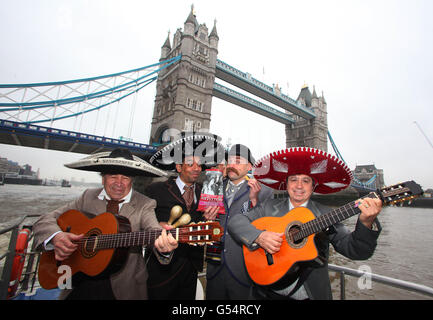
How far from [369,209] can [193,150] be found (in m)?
2.23

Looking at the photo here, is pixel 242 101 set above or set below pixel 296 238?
above

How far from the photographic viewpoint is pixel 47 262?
230cm

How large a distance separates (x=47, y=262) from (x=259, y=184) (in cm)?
269

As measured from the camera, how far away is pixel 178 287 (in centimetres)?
250

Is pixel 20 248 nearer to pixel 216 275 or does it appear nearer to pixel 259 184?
pixel 216 275

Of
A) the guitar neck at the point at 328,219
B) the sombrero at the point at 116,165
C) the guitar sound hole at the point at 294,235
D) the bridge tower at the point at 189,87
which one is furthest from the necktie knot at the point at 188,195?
the bridge tower at the point at 189,87

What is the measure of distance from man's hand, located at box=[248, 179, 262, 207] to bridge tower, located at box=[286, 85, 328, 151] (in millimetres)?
60654

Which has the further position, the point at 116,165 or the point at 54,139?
the point at 54,139

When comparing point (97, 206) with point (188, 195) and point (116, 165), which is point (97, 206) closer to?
point (116, 165)

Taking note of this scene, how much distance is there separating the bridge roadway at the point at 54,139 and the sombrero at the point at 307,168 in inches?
1112

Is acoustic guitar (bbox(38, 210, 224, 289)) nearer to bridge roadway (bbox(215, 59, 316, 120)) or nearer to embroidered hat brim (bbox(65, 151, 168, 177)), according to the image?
embroidered hat brim (bbox(65, 151, 168, 177))

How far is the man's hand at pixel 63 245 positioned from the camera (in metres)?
2.18

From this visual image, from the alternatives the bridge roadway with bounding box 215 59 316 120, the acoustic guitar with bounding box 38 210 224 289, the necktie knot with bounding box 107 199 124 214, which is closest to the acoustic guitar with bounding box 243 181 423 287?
the acoustic guitar with bounding box 38 210 224 289

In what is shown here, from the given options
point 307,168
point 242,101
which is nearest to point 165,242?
point 307,168
